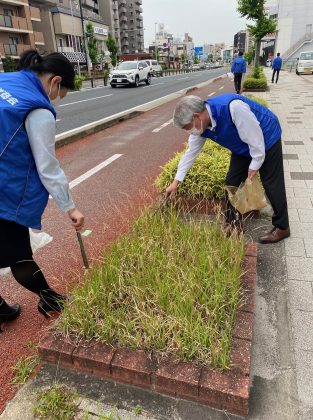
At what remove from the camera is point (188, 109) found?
245cm

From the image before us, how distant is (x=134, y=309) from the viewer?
216 cm

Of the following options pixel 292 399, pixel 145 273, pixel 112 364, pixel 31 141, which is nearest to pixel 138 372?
pixel 112 364

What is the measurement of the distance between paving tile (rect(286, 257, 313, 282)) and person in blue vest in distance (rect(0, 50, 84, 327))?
1844mm

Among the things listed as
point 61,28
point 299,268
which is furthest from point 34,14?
point 299,268

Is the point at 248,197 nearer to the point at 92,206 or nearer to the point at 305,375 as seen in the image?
the point at 305,375

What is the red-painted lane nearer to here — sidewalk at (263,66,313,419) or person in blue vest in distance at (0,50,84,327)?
person in blue vest in distance at (0,50,84,327)

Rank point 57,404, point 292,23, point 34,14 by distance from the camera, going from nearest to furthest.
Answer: point 57,404
point 34,14
point 292,23

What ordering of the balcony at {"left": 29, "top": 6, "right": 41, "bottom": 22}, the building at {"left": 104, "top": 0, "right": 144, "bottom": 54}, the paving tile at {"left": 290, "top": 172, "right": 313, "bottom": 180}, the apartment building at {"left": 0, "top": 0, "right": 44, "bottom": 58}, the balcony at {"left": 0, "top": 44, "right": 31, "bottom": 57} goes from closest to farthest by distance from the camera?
the paving tile at {"left": 290, "top": 172, "right": 313, "bottom": 180} → the balcony at {"left": 0, "top": 44, "right": 31, "bottom": 57} → the apartment building at {"left": 0, "top": 0, "right": 44, "bottom": 58} → the balcony at {"left": 29, "top": 6, "right": 41, "bottom": 22} → the building at {"left": 104, "top": 0, "right": 144, "bottom": 54}

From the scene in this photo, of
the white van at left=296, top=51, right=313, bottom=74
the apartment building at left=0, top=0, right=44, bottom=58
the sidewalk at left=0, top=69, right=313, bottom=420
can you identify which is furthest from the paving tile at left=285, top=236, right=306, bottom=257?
the apartment building at left=0, top=0, right=44, bottom=58

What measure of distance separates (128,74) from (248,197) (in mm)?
23583

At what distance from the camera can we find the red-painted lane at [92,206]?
2.41 meters

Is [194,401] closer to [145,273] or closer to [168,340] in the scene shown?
[168,340]

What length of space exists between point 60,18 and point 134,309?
51.3m

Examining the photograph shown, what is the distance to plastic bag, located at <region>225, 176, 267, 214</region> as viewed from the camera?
2961 millimetres
